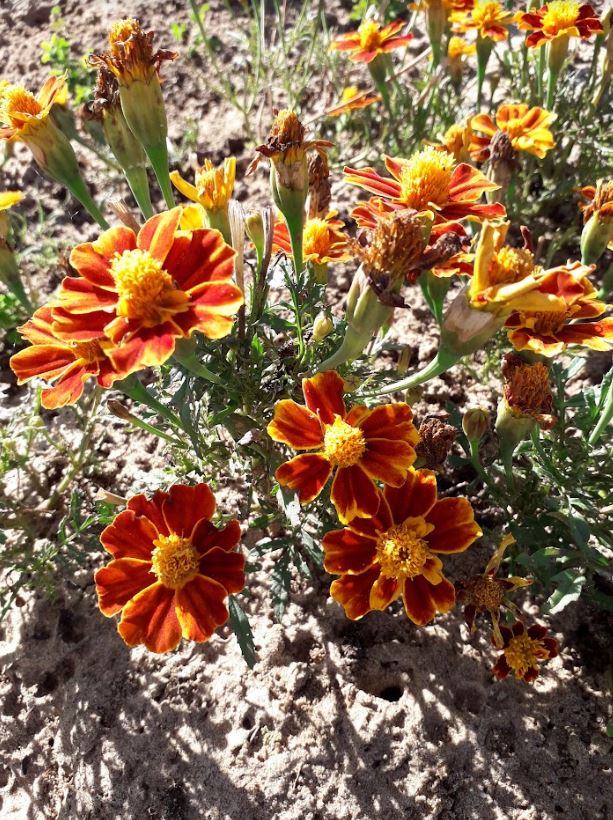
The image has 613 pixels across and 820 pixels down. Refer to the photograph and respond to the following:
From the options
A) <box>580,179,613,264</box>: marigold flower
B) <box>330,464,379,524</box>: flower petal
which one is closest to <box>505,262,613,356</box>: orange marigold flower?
<box>580,179,613,264</box>: marigold flower

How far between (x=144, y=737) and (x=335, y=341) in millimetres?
1084

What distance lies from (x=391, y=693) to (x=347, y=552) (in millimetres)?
584

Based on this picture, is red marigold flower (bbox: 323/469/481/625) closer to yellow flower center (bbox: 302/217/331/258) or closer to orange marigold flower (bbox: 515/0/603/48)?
yellow flower center (bbox: 302/217/331/258)

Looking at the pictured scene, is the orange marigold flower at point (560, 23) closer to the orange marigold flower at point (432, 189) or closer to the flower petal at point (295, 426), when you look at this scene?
the orange marigold flower at point (432, 189)

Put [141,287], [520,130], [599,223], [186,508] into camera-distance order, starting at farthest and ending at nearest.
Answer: [520,130], [599,223], [186,508], [141,287]

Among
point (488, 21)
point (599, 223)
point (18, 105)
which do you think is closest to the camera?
point (18, 105)

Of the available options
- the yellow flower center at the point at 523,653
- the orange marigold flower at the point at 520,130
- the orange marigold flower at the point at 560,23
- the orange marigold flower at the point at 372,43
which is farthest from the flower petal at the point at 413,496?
the orange marigold flower at the point at 372,43

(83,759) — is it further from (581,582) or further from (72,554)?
(581,582)

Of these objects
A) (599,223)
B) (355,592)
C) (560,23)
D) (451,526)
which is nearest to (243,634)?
(355,592)

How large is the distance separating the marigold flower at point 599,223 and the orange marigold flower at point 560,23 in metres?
0.67

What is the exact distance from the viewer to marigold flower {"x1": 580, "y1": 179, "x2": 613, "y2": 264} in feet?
5.19

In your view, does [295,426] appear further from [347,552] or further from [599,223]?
[599,223]

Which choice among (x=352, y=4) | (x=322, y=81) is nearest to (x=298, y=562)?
(x=322, y=81)

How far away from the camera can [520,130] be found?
1.87 metres
